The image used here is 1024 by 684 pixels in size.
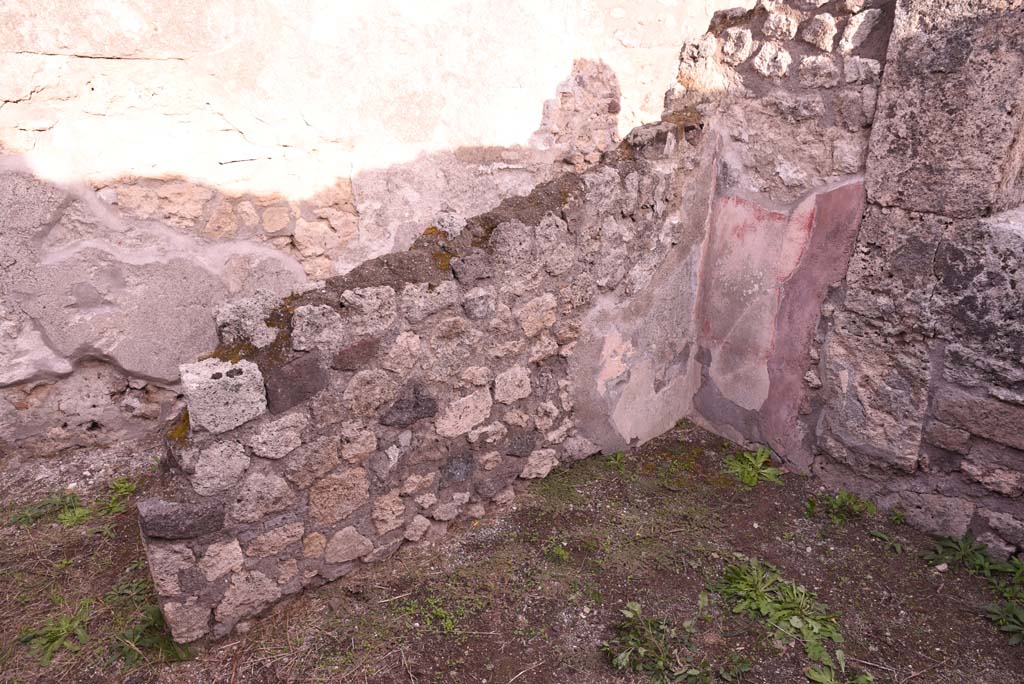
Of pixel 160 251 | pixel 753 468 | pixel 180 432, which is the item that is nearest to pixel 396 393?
pixel 180 432

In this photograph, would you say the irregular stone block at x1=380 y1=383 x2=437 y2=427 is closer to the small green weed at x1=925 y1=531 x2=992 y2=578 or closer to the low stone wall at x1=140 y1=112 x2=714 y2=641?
the low stone wall at x1=140 y1=112 x2=714 y2=641

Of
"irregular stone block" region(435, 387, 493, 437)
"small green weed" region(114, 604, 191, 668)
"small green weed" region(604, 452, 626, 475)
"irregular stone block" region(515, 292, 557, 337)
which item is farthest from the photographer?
"small green weed" region(604, 452, 626, 475)

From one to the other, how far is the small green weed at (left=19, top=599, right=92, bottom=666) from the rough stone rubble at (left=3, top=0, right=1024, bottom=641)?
38 centimetres

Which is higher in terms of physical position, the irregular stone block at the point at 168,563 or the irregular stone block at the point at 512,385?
the irregular stone block at the point at 512,385

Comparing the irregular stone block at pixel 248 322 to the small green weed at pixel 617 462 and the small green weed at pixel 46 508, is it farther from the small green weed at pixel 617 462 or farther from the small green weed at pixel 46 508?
the small green weed at pixel 617 462

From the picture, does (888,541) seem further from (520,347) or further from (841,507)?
(520,347)

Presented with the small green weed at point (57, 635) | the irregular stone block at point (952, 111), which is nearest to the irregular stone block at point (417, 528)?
the small green weed at point (57, 635)

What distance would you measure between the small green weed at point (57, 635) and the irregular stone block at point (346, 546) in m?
0.75

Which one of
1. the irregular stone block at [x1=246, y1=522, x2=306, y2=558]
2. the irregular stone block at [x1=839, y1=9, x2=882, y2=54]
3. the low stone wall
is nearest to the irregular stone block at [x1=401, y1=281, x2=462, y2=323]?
the low stone wall

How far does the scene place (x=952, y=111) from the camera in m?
2.33

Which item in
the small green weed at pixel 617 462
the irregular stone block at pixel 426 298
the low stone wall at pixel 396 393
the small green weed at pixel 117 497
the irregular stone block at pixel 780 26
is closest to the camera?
the low stone wall at pixel 396 393

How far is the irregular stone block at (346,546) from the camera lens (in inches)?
90.0

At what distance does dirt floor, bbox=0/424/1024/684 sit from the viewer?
211cm

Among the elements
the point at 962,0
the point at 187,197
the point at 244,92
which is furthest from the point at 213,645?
the point at 962,0
